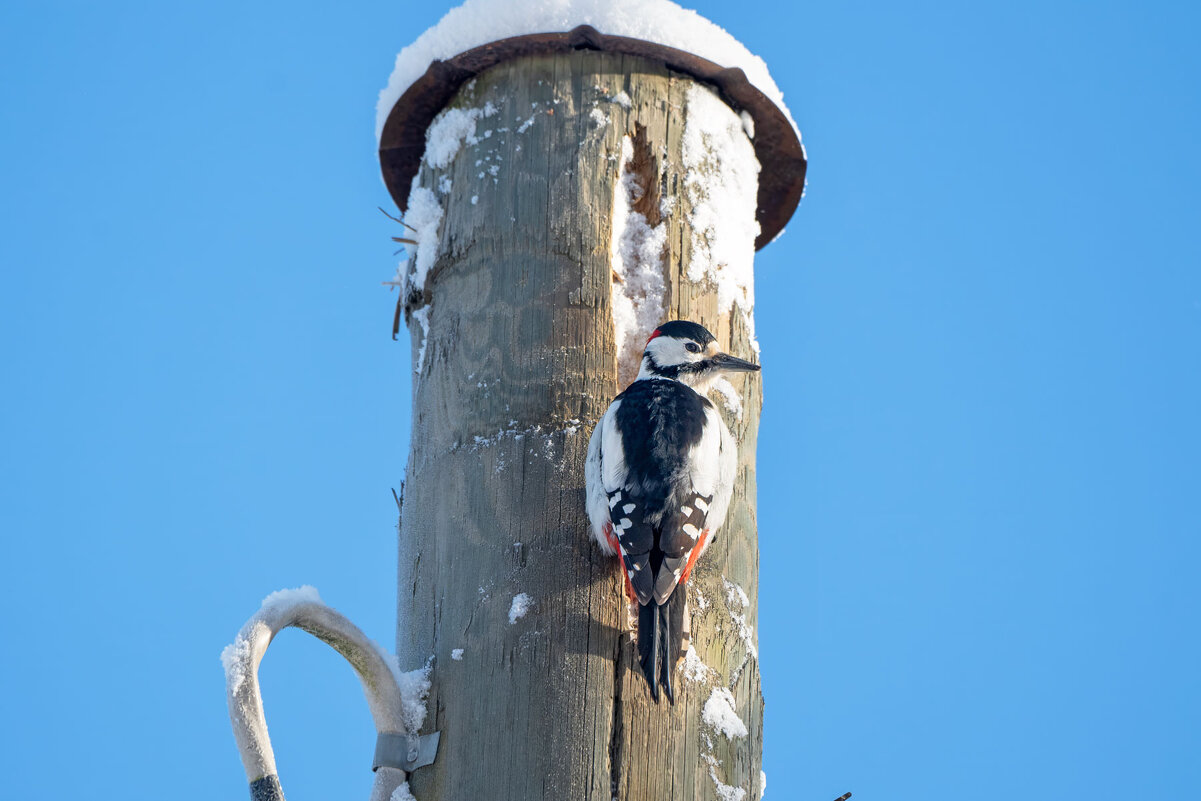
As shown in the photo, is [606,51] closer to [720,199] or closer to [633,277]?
[720,199]

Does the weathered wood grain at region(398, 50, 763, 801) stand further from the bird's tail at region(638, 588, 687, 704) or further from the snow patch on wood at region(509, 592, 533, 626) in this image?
the bird's tail at region(638, 588, 687, 704)

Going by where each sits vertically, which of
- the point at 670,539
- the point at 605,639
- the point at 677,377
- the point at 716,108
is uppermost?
the point at 716,108

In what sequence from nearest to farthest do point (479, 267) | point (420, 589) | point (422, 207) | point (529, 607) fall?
point (529, 607) < point (420, 589) < point (479, 267) < point (422, 207)

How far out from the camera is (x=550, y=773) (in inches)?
101

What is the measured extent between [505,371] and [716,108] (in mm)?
1085

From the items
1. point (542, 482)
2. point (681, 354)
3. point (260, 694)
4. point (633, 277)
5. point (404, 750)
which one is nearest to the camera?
point (260, 694)

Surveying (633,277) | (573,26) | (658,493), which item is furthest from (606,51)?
(658,493)

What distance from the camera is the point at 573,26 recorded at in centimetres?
342

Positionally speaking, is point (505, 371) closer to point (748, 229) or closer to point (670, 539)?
point (670, 539)

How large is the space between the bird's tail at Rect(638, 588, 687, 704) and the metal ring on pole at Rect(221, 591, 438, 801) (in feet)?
1.70

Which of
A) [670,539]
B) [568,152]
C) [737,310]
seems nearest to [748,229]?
[737,310]

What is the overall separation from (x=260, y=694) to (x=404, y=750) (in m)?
0.38

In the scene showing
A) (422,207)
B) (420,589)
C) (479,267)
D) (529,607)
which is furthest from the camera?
(422,207)

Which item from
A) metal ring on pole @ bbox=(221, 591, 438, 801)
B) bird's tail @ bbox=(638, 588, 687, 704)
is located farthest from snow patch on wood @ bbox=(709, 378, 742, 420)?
metal ring on pole @ bbox=(221, 591, 438, 801)
